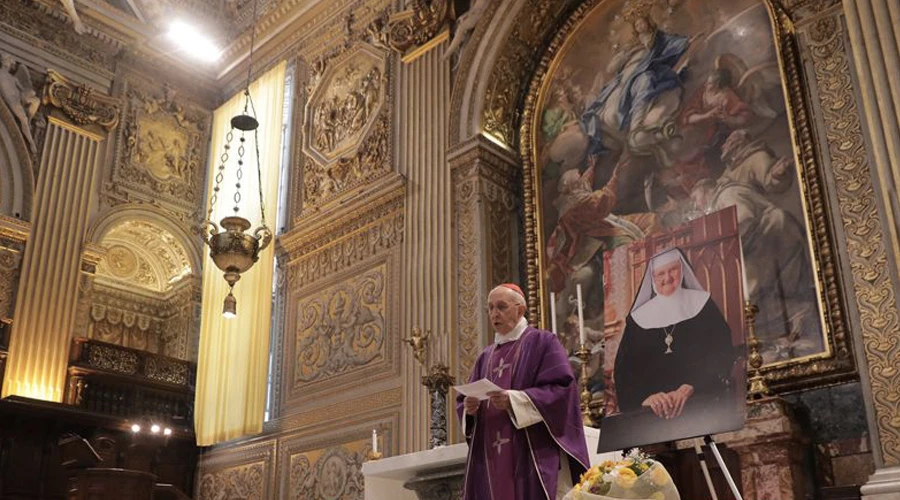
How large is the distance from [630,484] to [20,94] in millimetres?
10221

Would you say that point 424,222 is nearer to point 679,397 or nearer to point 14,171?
point 14,171

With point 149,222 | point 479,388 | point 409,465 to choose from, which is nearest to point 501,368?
point 479,388

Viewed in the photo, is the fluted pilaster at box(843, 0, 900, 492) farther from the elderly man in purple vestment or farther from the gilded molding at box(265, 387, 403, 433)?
the gilded molding at box(265, 387, 403, 433)

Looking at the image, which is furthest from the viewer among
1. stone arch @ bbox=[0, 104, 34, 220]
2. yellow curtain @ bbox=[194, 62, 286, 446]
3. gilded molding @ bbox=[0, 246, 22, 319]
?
stone arch @ bbox=[0, 104, 34, 220]

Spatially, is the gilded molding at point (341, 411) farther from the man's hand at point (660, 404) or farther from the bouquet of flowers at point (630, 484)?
the bouquet of flowers at point (630, 484)

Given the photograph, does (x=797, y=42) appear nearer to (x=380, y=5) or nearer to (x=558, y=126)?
(x=558, y=126)

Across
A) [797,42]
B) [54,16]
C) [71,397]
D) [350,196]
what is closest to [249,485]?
[71,397]

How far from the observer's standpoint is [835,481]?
5660 millimetres

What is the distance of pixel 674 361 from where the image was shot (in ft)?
11.9

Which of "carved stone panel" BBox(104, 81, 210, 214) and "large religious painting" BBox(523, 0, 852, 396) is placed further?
"carved stone panel" BBox(104, 81, 210, 214)

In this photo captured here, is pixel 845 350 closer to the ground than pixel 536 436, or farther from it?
farther from it

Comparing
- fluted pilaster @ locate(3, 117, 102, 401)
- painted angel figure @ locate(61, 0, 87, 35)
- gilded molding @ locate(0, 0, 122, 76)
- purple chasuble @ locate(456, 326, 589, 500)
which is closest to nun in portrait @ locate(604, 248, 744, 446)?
purple chasuble @ locate(456, 326, 589, 500)

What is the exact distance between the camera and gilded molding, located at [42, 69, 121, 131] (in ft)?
36.6

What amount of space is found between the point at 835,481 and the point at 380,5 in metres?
7.40
